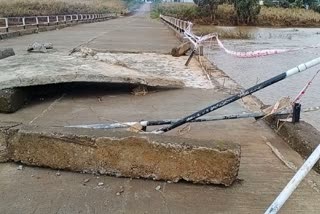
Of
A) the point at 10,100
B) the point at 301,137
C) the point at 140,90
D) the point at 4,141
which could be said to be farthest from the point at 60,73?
the point at 301,137

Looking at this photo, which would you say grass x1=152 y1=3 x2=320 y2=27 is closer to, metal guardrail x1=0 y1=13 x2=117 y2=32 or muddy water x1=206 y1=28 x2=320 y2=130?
metal guardrail x1=0 y1=13 x2=117 y2=32

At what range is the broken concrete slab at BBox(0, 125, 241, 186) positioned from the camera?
3.69 m

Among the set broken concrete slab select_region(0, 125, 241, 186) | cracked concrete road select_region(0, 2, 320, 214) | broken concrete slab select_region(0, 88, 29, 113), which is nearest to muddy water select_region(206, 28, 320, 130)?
cracked concrete road select_region(0, 2, 320, 214)

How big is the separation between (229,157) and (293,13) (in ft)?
193

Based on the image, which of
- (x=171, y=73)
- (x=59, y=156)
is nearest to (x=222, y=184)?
(x=59, y=156)

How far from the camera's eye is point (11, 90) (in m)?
5.76

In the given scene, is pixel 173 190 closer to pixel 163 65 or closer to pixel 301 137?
pixel 301 137

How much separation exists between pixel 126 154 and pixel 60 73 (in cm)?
314

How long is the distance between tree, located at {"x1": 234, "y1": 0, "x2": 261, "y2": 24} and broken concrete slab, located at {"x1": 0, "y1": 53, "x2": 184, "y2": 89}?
48309 millimetres

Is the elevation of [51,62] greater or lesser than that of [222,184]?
greater

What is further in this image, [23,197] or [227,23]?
[227,23]

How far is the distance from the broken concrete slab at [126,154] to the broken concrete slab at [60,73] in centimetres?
204

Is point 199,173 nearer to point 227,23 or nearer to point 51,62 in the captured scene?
point 51,62

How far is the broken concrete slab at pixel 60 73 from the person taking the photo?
617 centimetres
